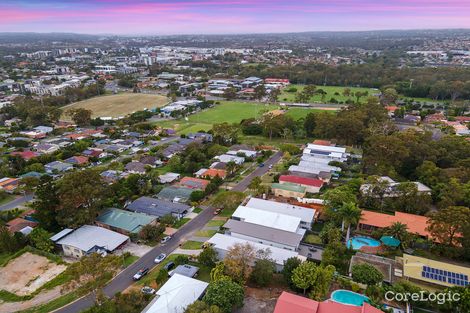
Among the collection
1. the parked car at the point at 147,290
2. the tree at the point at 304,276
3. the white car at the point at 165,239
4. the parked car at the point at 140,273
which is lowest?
the white car at the point at 165,239

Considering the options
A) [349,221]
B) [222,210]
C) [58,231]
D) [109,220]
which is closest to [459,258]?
[349,221]

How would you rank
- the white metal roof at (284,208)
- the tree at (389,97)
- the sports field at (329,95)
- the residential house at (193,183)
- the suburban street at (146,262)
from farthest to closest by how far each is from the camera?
the sports field at (329,95) < the tree at (389,97) < the residential house at (193,183) < the white metal roof at (284,208) < the suburban street at (146,262)

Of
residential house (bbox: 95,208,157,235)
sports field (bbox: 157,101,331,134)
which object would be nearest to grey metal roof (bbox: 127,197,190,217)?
residential house (bbox: 95,208,157,235)

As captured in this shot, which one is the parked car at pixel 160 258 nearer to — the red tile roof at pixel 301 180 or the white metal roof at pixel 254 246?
the white metal roof at pixel 254 246

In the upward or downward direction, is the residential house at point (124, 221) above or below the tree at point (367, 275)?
below

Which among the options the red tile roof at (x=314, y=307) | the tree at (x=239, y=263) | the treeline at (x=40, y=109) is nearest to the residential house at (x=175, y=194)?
the tree at (x=239, y=263)
